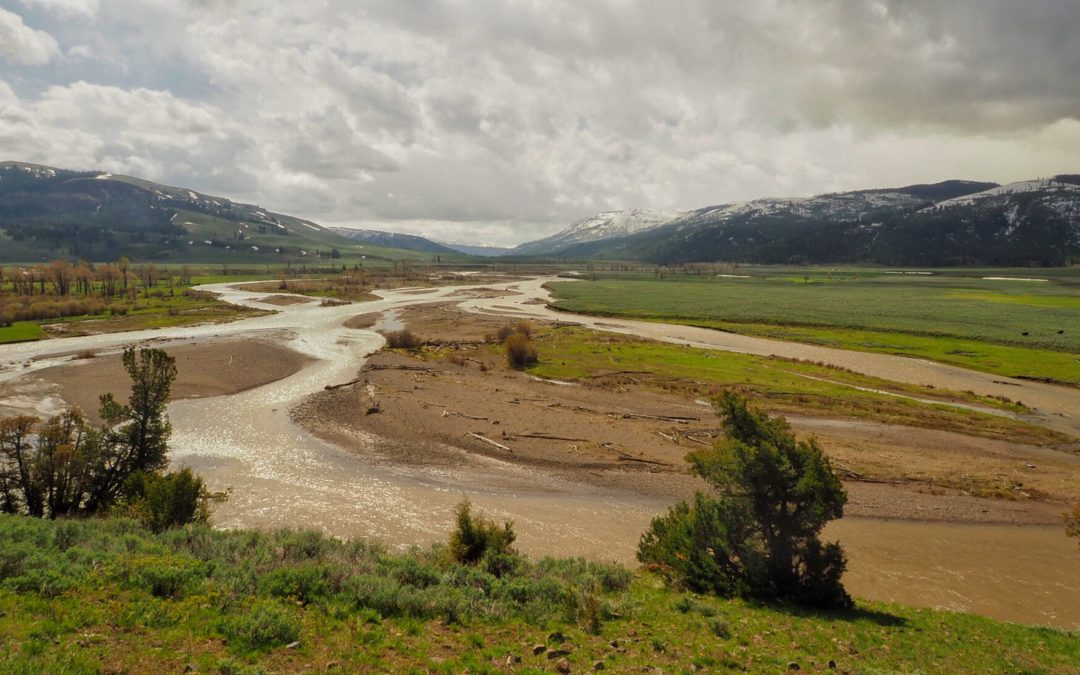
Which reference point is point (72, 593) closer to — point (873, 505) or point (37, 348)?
point (873, 505)

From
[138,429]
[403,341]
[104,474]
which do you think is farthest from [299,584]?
[403,341]

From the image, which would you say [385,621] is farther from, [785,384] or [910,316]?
[910,316]

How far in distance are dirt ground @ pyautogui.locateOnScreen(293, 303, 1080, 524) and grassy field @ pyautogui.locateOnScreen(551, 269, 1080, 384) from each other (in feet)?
110

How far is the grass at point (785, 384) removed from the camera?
128ft

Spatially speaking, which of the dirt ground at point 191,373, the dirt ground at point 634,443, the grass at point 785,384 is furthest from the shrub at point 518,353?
the dirt ground at point 191,373

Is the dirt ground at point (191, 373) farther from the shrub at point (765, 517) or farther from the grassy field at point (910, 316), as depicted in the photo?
the grassy field at point (910, 316)

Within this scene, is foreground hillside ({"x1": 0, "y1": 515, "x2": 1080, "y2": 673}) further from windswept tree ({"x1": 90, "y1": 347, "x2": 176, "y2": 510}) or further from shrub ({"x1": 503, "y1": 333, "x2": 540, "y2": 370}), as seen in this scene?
shrub ({"x1": 503, "y1": 333, "x2": 540, "y2": 370})

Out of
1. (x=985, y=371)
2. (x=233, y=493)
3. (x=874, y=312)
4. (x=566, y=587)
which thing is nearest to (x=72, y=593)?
(x=566, y=587)

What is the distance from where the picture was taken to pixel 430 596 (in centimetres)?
1326

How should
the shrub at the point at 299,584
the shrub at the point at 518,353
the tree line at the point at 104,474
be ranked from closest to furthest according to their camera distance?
the shrub at the point at 299,584
the tree line at the point at 104,474
the shrub at the point at 518,353

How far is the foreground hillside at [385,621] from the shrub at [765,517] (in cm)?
100

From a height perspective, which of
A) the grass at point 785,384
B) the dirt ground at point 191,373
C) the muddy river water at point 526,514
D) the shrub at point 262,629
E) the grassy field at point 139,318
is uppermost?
the grassy field at point 139,318

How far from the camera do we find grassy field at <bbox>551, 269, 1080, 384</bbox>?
64062 mm

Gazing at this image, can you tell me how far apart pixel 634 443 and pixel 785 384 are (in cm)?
2304
